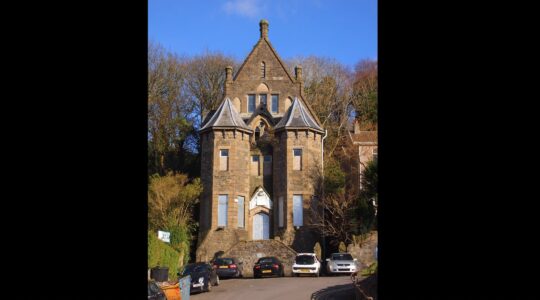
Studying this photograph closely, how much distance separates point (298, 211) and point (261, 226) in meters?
2.54

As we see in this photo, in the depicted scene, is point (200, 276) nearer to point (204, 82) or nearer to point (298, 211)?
point (298, 211)

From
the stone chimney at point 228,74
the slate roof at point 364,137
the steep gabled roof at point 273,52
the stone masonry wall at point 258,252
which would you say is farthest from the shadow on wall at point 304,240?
the stone chimney at point 228,74

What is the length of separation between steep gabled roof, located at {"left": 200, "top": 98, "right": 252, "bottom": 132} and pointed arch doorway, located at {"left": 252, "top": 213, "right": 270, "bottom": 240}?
5.31m

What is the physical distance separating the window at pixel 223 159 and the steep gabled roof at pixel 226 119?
1556 millimetres

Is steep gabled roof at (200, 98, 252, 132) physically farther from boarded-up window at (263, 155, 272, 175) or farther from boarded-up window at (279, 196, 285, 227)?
boarded-up window at (279, 196, 285, 227)

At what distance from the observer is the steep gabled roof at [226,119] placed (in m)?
41.4

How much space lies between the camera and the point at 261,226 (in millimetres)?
41312

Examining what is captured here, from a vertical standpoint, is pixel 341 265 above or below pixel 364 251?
below


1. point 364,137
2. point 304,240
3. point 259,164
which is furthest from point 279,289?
point 364,137

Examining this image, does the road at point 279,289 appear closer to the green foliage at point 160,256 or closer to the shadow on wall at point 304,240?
the green foliage at point 160,256
